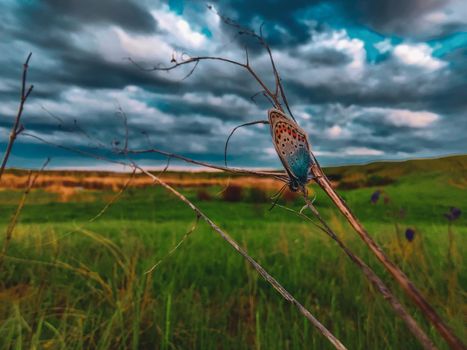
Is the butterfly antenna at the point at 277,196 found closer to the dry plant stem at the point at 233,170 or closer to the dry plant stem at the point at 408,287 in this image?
the dry plant stem at the point at 233,170

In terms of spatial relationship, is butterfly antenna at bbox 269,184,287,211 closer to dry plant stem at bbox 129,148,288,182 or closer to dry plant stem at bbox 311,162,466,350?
dry plant stem at bbox 129,148,288,182

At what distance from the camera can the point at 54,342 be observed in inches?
84.1

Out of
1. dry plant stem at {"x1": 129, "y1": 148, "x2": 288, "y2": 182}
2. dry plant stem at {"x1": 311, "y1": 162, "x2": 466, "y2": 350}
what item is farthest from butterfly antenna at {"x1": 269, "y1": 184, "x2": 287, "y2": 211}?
dry plant stem at {"x1": 311, "y1": 162, "x2": 466, "y2": 350}

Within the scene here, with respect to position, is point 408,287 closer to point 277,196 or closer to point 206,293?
point 277,196

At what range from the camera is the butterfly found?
666 millimetres

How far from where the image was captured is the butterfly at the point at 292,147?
0.67 m

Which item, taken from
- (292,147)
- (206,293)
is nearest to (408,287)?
(292,147)

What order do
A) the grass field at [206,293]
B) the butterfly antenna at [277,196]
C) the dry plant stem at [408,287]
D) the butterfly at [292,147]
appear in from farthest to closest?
the grass field at [206,293] < the butterfly antenna at [277,196] < the butterfly at [292,147] < the dry plant stem at [408,287]

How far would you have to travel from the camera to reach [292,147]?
2.24 ft

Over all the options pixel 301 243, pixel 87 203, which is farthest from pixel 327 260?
pixel 87 203

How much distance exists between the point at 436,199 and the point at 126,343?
1264 cm

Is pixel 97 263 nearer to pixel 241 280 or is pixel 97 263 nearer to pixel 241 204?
pixel 241 280

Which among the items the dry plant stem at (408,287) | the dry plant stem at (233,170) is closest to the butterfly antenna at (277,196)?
the dry plant stem at (233,170)

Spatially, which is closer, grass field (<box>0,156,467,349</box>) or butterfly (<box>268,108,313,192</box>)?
butterfly (<box>268,108,313,192</box>)
